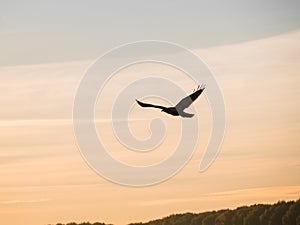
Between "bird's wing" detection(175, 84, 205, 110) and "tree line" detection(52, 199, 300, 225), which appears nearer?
"bird's wing" detection(175, 84, 205, 110)

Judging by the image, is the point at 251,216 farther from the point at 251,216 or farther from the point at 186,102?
the point at 186,102

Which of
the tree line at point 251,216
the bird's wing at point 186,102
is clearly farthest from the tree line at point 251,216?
the bird's wing at point 186,102

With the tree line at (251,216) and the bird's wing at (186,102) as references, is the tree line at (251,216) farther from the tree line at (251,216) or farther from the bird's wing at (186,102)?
the bird's wing at (186,102)

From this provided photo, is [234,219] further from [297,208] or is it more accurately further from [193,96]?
[193,96]

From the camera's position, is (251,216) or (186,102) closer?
(186,102)

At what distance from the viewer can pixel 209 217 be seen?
51.3m

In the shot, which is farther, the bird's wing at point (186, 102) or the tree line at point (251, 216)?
the tree line at point (251, 216)

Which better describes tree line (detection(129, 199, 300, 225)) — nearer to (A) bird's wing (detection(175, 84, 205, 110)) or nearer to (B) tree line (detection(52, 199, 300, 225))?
(B) tree line (detection(52, 199, 300, 225))

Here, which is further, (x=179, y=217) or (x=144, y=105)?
(x=179, y=217)

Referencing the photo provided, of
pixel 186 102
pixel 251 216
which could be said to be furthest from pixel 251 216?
pixel 186 102

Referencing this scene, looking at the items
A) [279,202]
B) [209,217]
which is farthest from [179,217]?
[279,202]

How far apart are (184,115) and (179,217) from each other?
1585 cm

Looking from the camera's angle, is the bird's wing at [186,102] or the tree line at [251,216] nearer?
the bird's wing at [186,102]

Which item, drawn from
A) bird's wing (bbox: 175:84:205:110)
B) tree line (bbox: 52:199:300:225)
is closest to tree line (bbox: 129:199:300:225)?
tree line (bbox: 52:199:300:225)
